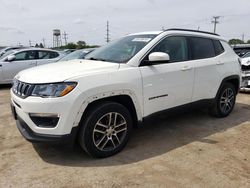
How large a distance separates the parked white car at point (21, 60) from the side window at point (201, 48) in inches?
287

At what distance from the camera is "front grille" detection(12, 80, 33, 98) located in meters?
3.45

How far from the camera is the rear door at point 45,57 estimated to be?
10.9 m

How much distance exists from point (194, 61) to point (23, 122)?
9.69ft

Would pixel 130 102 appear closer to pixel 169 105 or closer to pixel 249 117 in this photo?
pixel 169 105

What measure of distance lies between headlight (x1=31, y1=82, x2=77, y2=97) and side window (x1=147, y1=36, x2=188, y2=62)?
156 cm

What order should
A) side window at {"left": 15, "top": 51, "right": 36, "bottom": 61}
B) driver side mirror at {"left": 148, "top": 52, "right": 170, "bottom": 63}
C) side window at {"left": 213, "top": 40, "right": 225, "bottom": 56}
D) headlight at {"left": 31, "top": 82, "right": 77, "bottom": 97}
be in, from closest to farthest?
1. headlight at {"left": 31, "top": 82, "right": 77, "bottom": 97}
2. driver side mirror at {"left": 148, "top": 52, "right": 170, "bottom": 63}
3. side window at {"left": 213, "top": 40, "right": 225, "bottom": 56}
4. side window at {"left": 15, "top": 51, "right": 36, "bottom": 61}

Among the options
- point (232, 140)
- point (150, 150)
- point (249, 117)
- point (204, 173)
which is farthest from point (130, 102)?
point (249, 117)

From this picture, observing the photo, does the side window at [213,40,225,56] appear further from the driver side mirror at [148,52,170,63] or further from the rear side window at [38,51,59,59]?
the rear side window at [38,51,59,59]

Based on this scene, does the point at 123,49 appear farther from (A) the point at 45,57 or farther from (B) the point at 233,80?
(A) the point at 45,57

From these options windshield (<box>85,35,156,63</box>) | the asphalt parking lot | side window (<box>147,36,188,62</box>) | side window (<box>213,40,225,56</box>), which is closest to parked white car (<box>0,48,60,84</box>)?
the asphalt parking lot

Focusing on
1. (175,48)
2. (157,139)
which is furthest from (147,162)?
(175,48)

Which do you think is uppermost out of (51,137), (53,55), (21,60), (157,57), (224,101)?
(157,57)

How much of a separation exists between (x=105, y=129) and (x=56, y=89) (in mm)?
873

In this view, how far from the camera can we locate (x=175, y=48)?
4633 mm
